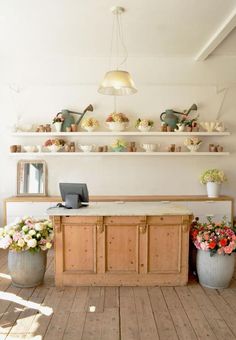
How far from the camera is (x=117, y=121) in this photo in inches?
216

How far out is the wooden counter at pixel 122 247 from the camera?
365 centimetres

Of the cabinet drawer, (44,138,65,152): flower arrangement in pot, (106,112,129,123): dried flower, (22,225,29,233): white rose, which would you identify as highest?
(106,112,129,123): dried flower

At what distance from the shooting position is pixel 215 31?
444cm

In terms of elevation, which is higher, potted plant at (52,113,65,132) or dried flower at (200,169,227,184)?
potted plant at (52,113,65,132)

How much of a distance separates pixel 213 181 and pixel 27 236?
318 centimetres

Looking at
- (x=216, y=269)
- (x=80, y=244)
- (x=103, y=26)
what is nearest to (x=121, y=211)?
(x=80, y=244)

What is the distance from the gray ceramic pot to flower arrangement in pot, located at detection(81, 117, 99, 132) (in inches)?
97.6

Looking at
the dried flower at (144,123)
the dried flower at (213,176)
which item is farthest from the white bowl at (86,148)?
the dried flower at (213,176)

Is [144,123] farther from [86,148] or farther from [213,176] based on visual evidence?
[213,176]

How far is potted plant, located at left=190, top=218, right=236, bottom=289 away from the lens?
141 inches

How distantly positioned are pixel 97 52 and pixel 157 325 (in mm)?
4102

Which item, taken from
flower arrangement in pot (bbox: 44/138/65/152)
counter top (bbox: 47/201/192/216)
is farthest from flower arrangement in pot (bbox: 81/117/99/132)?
counter top (bbox: 47/201/192/216)

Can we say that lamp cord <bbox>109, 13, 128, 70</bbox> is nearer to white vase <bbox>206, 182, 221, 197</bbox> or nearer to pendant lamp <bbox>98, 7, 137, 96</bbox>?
pendant lamp <bbox>98, 7, 137, 96</bbox>

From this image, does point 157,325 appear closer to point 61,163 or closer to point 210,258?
point 210,258
